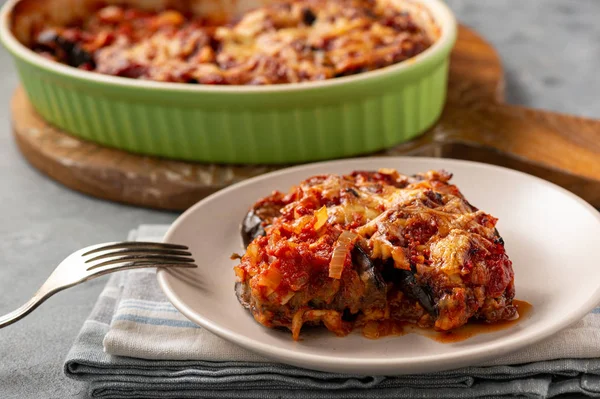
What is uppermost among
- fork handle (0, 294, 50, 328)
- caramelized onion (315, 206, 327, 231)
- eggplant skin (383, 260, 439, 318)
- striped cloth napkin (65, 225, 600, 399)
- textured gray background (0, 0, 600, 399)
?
caramelized onion (315, 206, 327, 231)

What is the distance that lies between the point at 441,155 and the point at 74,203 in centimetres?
172

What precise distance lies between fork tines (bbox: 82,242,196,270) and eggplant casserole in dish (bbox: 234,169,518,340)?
0.86 ft

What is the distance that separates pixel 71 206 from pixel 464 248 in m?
2.10

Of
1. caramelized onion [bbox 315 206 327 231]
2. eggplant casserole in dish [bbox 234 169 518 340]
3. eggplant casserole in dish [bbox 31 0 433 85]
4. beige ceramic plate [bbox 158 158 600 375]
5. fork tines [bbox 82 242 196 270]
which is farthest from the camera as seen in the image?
eggplant casserole in dish [bbox 31 0 433 85]

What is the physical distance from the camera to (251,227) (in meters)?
2.70

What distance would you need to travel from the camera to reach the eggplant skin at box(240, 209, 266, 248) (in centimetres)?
267

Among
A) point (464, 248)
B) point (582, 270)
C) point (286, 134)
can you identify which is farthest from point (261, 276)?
point (286, 134)

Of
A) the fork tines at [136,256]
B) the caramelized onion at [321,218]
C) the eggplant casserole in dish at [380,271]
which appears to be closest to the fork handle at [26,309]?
the fork tines at [136,256]

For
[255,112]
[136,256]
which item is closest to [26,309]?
[136,256]

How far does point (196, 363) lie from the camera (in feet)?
7.77

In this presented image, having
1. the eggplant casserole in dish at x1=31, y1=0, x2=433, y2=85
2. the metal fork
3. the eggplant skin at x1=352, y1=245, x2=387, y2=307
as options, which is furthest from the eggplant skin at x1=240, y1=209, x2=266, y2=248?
the eggplant casserole in dish at x1=31, y1=0, x2=433, y2=85

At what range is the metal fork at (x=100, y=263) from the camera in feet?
7.93

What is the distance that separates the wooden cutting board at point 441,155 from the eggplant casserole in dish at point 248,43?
15.5 inches

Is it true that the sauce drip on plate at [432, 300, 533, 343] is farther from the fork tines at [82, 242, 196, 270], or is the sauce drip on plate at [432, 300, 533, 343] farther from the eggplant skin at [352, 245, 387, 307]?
the fork tines at [82, 242, 196, 270]
